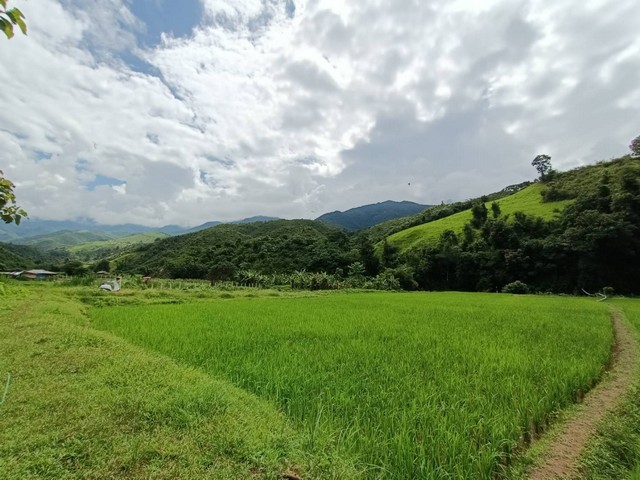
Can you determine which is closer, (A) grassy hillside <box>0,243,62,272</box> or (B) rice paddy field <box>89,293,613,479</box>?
(B) rice paddy field <box>89,293,613,479</box>

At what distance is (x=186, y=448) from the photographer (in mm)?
3115

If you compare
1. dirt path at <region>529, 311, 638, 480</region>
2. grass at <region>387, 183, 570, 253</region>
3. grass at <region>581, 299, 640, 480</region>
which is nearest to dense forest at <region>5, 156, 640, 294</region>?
grass at <region>387, 183, 570, 253</region>

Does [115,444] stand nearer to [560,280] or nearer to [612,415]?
[612,415]

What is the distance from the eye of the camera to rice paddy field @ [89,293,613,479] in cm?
348

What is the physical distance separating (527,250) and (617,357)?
34.4m

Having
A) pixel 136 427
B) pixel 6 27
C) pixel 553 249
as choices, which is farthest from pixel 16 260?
pixel 553 249

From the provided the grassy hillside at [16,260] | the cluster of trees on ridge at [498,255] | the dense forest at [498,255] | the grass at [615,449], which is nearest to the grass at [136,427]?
the grassy hillside at [16,260]

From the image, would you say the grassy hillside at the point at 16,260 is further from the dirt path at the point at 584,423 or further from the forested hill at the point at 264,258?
the forested hill at the point at 264,258

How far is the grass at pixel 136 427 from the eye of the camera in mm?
2879

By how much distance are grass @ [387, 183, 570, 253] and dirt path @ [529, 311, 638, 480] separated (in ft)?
146

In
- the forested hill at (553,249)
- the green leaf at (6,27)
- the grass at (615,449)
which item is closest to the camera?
the green leaf at (6,27)

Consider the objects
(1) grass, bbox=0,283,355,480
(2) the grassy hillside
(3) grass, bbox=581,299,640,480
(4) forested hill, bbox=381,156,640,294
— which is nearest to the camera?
(1) grass, bbox=0,283,355,480

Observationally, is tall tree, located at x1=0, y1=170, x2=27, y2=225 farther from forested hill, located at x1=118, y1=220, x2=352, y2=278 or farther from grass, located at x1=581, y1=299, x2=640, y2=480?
forested hill, located at x1=118, y1=220, x2=352, y2=278

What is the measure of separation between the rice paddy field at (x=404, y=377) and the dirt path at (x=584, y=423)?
231mm
